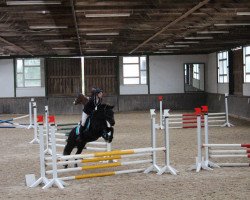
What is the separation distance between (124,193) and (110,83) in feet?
62.3

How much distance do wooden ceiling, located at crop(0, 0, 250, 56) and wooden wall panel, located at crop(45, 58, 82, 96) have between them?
198 inches

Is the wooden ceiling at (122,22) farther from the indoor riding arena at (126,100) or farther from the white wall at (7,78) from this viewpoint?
the white wall at (7,78)

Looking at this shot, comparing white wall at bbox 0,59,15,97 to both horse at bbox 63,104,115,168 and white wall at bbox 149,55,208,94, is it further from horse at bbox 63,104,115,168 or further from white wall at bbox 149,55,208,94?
horse at bbox 63,104,115,168

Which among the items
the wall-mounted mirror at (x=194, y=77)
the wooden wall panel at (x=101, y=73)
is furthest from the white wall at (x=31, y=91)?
the wall-mounted mirror at (x=194, y=77)

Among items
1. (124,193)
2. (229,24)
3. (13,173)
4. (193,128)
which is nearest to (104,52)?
(193,128)

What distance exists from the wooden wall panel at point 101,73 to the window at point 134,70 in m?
0.60

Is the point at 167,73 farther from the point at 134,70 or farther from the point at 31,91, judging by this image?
the point at 31,91

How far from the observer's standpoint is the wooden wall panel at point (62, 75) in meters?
25.2

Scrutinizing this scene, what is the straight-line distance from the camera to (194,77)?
2817 centimetres

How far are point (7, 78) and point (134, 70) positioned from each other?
21.5 feet

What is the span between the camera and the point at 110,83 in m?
25.6

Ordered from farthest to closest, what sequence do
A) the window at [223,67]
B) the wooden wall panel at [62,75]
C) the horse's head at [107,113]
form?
the wooden wall panel at [62,75] < the window at [223,67] < the horse's head at [107,113]

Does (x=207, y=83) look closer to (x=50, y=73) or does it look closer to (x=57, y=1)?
(x=50, y=73)

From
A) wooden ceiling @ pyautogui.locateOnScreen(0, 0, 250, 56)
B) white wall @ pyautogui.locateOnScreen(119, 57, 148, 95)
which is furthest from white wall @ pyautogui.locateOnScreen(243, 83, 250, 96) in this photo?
white wall @ pyautogui.locateOnScreen(119, 57, 148, 95)
